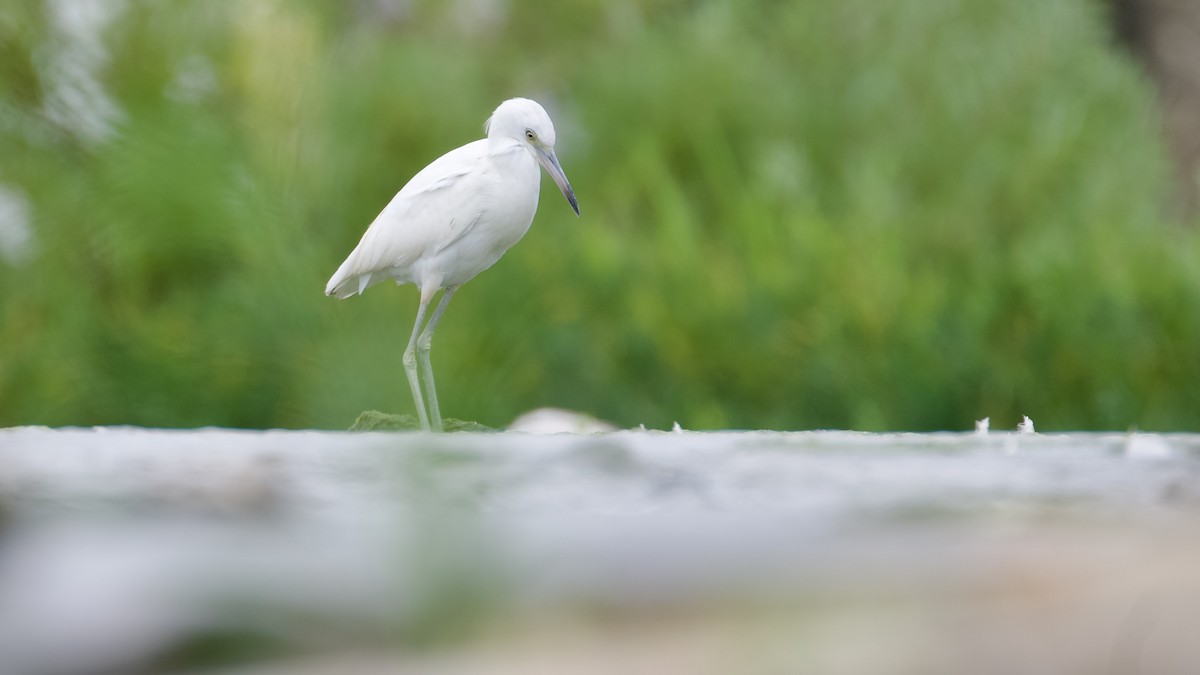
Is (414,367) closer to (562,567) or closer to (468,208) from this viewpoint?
(468,208)

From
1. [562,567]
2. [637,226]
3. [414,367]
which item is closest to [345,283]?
[414,367]

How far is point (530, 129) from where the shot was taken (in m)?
1.14

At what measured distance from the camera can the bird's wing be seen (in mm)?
1152

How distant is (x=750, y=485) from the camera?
2.25ft

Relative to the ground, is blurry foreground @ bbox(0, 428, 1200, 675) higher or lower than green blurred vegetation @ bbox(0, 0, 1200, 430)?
lower

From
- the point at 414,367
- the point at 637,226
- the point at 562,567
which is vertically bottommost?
the point at 562,567

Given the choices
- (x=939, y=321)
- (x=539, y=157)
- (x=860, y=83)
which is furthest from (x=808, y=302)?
(x=539, y=157)

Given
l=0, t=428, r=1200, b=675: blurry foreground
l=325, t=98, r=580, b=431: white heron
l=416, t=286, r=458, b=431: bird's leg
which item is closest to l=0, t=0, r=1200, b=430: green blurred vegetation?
l=416, t=286, r=458, b=431: bird's leg

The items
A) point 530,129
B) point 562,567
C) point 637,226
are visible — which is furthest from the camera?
point 637,226

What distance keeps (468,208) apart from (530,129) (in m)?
0.08

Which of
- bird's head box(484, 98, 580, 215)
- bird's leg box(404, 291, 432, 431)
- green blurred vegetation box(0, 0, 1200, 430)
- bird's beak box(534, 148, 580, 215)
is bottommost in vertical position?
bird's leg box(404, 291, 432, 431)

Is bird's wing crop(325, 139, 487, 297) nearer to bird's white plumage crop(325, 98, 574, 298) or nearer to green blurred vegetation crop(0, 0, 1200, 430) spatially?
bird's white plumage crop(325, 98, 574, 298)

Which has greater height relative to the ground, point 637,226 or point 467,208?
point 637,226

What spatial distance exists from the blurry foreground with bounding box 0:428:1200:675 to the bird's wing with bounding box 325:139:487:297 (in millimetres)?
487
